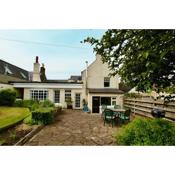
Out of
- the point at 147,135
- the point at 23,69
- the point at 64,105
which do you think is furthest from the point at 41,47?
the point at 147,135

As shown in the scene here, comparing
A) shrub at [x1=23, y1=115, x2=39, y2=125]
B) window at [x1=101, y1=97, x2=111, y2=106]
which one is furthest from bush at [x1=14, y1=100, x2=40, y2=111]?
window at [x1=101, y1=97, x2=111, y2=106]

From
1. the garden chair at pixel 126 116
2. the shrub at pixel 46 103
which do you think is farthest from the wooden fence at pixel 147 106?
the shrub at pixel 46 103

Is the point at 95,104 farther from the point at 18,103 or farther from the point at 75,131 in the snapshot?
the point at 18,103

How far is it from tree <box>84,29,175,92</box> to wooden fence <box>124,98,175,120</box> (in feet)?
7.24

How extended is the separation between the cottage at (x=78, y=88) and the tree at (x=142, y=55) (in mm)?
A: 1430

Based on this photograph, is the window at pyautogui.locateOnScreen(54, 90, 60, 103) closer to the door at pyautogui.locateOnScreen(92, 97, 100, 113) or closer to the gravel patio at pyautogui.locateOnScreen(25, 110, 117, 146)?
the gravel patio at pyautogui.locateOnScreen(25, 110, 117, 146)

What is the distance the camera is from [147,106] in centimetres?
752

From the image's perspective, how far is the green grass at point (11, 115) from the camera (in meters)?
6.88

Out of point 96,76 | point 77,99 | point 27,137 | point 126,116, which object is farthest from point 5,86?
point 126,116
